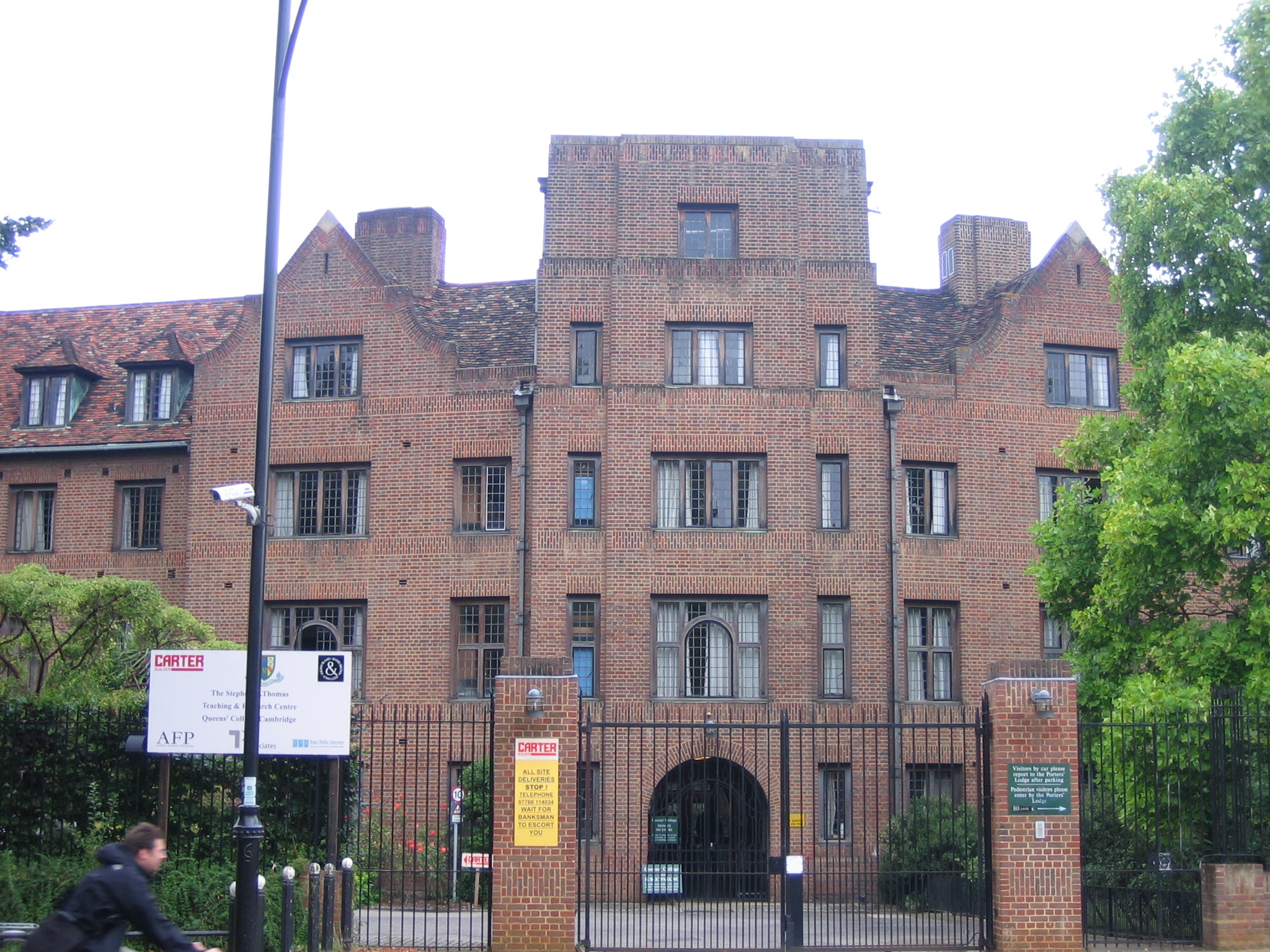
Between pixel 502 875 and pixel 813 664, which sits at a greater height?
pixel 813 664

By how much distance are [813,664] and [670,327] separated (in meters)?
7.18

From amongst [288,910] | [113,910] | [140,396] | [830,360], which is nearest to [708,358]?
[830,360]

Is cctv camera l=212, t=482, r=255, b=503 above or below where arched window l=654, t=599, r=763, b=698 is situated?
above

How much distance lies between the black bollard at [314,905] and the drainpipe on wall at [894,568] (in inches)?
595

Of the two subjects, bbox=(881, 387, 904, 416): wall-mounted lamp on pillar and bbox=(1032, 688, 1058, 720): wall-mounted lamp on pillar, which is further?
bbox=(881, 387, 904, 416): wall-mounted lamp on pillar

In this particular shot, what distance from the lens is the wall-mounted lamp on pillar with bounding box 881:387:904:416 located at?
30.6m

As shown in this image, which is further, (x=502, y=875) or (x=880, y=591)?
(x=880, y=591)

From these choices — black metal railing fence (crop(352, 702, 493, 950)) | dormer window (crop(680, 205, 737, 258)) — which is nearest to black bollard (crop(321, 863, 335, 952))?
black metal railing fence (crop(352, 702, 493, 950))

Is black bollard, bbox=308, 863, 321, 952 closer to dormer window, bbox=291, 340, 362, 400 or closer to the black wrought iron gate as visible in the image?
the black wrought iron gate

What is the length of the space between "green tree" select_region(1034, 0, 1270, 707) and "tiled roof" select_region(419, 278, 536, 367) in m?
12.2

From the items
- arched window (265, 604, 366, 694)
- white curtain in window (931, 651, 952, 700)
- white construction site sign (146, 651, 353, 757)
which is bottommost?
white construction site sign (146, 651, 353, 757)

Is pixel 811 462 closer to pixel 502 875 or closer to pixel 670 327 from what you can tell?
pixel 670 327

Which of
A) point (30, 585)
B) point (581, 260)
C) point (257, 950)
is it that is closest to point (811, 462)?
point (581, 260)

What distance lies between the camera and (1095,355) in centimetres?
3259
